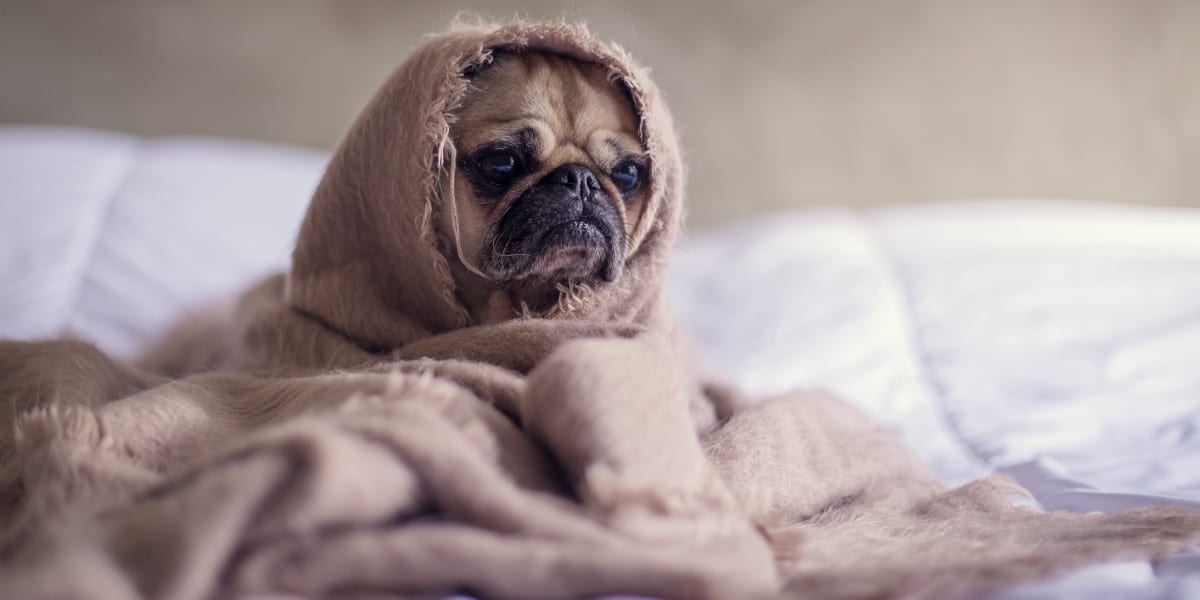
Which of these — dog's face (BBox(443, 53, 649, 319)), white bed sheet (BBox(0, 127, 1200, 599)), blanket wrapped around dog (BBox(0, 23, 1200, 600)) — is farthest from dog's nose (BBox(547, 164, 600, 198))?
white bed sheet (BBox(0, 127, 1200, 599))

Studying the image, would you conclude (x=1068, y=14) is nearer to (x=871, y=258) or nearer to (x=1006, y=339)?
(x=871, y=258)

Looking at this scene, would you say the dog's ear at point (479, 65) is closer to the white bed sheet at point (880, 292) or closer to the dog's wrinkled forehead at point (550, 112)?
the dog's wrinkled forehead at point (550, 112)

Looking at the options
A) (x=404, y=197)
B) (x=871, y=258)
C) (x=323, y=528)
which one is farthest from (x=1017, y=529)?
(x=871, y=258)

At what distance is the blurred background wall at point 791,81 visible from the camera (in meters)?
2.59

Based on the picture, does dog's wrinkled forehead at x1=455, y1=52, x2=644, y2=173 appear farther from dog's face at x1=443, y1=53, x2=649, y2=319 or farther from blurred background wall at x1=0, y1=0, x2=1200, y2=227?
blurred background wall at x1=0, y1=0, x2=1200, y2=227

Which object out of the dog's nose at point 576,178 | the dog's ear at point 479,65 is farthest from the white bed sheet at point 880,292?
the dog's ear at point 479,65

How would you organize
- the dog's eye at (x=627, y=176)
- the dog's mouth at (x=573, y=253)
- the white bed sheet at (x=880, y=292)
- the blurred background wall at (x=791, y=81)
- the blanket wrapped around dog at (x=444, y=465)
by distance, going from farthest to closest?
the blurred background wall at (x=791, y=81) → the white bed sheet at (x=880, y=292) → the dog's eye at (x=627, y=176) → the dog's mouth at (x=573, y=253) → the blanket wrapped around dog at (x=444, y=465)

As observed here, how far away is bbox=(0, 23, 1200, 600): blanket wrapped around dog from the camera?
70 cm

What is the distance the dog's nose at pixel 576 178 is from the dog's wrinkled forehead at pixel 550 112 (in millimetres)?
28

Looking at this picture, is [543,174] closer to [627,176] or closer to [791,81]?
[627,176]

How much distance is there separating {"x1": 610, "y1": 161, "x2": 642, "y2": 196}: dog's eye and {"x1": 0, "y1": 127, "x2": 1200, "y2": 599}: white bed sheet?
0.19m

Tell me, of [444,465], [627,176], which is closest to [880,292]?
[627,176]

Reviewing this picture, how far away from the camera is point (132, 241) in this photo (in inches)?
80.6

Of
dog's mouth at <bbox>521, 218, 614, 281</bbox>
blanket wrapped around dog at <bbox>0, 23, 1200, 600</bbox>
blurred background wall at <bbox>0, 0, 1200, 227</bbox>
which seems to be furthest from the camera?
blurred background wall at <bbox>0, 0, 1200, 227</bbox>
